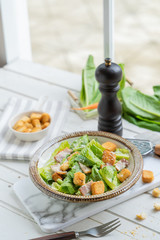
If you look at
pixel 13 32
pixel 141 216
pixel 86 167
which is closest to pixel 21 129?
pixel 86 167

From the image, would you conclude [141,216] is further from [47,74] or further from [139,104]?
[47,74]

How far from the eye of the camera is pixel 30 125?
171cm

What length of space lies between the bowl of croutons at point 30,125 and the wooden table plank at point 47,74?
1.17ft

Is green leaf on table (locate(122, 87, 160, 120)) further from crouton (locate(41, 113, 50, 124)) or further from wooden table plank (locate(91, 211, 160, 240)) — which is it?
wooden table plank (locate(91, 211, 160, 240))

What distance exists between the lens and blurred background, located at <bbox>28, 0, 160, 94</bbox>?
Result: 12.8 feet

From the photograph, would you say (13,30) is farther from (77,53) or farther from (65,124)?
(77,53)

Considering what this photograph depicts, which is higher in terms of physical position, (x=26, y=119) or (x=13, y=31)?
(x=13, y=31)

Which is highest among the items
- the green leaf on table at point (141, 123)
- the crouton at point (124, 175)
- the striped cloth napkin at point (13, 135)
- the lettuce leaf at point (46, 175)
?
the crouton at point (124, 175)

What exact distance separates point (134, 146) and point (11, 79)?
971 mm

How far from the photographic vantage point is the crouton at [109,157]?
1.38 m

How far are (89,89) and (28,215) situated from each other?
2.49 ft

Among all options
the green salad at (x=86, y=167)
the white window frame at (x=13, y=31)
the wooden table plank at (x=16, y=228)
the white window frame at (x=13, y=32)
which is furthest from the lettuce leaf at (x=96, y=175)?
the white window frame at (x=13, y=31)

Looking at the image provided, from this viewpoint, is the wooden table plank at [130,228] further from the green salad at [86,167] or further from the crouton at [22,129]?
the crouton at [22,129]

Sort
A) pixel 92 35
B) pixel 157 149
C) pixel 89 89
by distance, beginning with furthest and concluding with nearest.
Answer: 1. pixel 92 35
2. pixel 89 89
3. pixel 157 149
